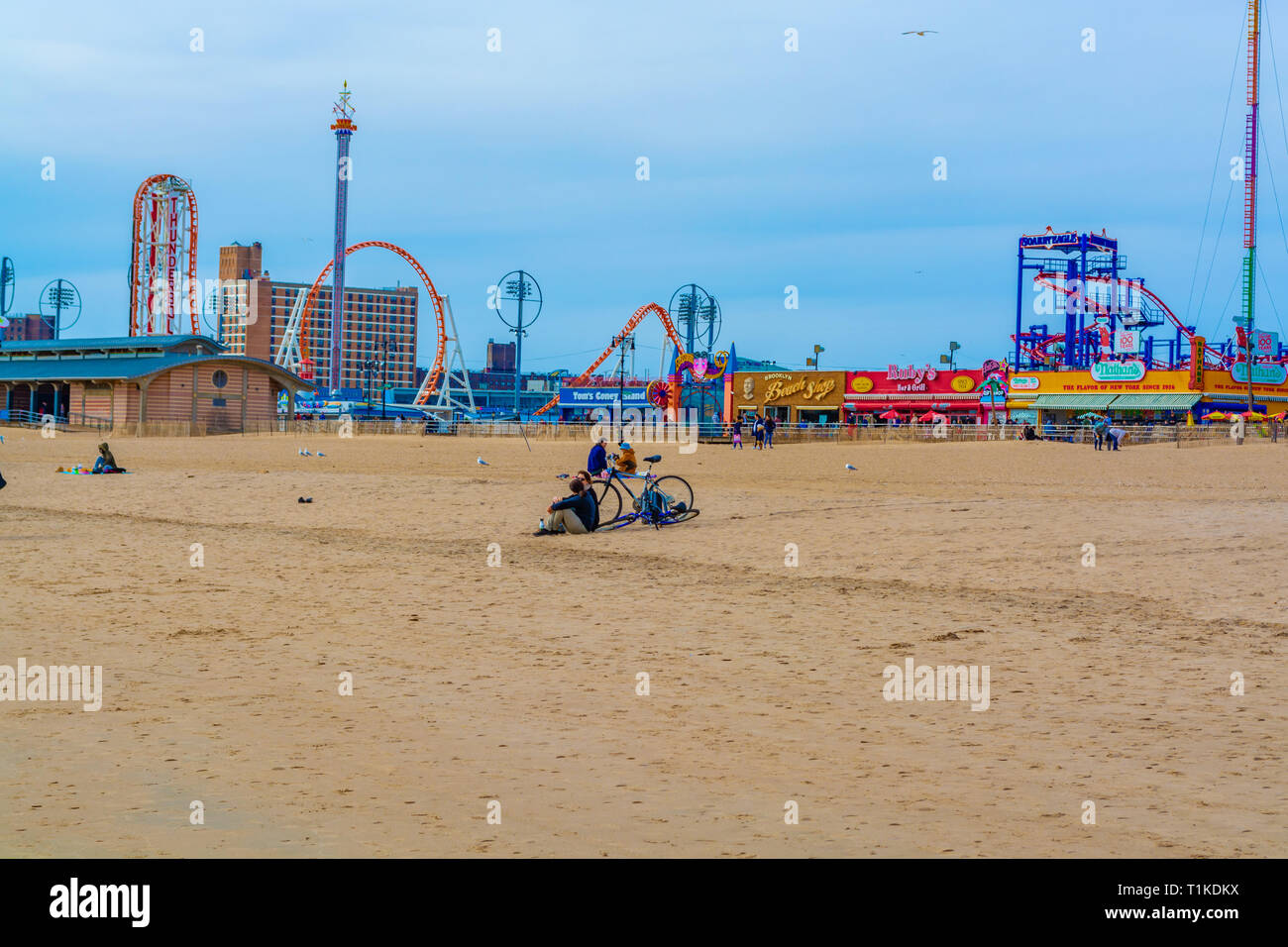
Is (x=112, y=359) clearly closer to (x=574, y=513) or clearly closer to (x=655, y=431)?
(x=655, y=431)

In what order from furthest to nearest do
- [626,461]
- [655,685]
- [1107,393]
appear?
[1107,393], [626,461], [655,685]

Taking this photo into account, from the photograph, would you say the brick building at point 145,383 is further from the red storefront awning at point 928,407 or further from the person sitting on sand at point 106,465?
the red storefront awning at point 928,407

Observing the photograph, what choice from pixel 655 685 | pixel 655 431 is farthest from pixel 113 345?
pixel 655 685

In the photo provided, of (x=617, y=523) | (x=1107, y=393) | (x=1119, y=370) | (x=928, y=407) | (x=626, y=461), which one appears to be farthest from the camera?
(x=928, y=407)

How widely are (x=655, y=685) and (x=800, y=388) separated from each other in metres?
68.4

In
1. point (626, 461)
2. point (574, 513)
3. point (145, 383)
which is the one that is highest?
point (145, 383)

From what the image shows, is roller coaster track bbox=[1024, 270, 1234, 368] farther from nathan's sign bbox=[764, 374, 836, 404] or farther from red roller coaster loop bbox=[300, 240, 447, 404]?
red roller coaster loop bbox=[300, 240, 447, 404]

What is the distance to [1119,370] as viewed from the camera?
6762 cm

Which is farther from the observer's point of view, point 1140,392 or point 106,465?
point 1140,392

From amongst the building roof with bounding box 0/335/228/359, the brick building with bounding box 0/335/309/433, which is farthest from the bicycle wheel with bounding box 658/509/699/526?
the building roof with bounding box 0/335/228/359

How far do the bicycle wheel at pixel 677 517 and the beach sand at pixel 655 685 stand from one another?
18.7 inches

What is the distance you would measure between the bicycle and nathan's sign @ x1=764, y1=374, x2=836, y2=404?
188 feet

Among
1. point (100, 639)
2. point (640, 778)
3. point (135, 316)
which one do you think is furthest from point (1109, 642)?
point (135, 316)
